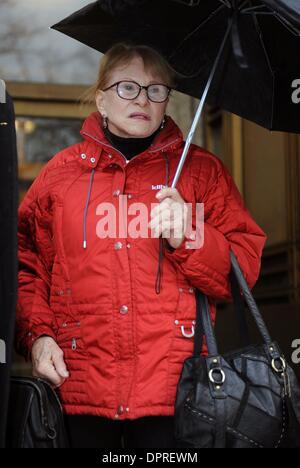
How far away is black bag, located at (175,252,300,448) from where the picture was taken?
2086 millimetres

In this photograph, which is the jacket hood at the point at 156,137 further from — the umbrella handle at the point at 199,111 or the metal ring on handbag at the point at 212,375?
the metal ring on handbag at the point at 212,375

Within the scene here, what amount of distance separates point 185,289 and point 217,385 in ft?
0.97

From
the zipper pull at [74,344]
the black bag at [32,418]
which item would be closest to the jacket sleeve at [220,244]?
the zipper pull at [74,344]

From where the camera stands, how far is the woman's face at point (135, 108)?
93.3 inches

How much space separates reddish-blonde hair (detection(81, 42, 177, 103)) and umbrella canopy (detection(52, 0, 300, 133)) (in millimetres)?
117

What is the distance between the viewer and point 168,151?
244 cm

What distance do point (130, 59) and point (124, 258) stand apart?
0.59m

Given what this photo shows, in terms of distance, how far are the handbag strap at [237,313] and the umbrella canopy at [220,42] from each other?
60 centimetres

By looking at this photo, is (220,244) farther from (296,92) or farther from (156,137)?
(296,92)

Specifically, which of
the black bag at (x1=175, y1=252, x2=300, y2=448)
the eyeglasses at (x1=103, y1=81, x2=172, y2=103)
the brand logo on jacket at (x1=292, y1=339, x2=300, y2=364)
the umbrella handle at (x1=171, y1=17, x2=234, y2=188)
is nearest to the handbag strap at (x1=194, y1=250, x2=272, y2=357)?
the black bag at (x1=175, y1=252, x2=300, y2=448)
